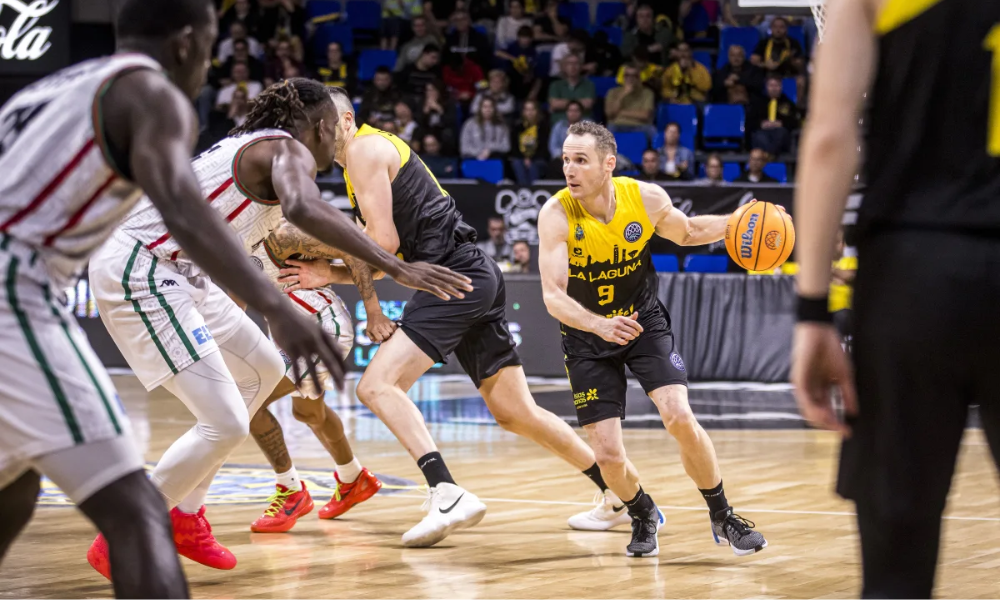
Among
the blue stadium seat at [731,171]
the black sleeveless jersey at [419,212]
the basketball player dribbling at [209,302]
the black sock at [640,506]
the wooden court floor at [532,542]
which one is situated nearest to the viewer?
the basketball player dribbling at [209,302]

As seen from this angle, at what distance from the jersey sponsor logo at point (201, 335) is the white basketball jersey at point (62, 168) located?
2036 mm

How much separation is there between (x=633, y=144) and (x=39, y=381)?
44.4 ft

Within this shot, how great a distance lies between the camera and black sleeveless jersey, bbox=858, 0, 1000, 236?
2002mm

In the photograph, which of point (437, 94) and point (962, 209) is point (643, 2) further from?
point (962, 209)

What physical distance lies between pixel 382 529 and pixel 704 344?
24.4ft

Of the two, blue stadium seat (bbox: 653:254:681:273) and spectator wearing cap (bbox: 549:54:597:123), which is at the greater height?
spectator wearing cap (bbox: 549:54:597:123)

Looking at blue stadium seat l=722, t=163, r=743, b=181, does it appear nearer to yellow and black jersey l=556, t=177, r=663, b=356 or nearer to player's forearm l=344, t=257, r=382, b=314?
yellow and black jersey l=556, t=177, r=663, b=356

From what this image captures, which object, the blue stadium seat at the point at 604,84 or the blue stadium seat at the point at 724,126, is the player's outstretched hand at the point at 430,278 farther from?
the blue stadium seat at the point at 604,84

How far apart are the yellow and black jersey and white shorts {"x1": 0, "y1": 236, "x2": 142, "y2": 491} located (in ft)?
11.5

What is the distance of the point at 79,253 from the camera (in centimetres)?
258

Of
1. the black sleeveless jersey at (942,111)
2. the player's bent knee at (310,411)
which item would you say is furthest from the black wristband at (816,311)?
the player's bent knee at (310,411)

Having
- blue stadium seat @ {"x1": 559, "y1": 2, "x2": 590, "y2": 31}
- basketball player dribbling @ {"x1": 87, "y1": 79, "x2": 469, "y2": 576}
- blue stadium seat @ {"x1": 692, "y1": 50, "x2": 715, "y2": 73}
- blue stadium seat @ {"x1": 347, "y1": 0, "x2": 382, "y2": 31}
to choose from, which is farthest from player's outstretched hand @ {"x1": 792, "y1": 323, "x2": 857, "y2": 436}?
blue stadium seat @ {"x1": 347, "y1": 0, "x2": 382, "y2": 31}

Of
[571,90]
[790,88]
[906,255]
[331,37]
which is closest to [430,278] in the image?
[906,255]

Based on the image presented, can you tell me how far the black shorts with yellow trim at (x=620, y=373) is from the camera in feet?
18.3
